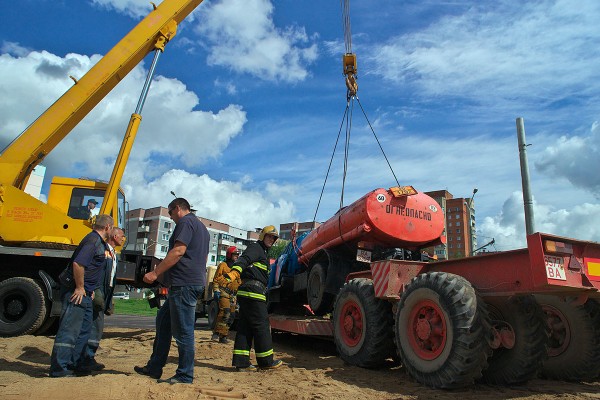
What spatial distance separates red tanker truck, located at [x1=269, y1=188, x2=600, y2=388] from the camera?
4.37 meters

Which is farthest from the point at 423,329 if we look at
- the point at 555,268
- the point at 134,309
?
the point at 134,309

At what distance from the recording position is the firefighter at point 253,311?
5719 millimetres

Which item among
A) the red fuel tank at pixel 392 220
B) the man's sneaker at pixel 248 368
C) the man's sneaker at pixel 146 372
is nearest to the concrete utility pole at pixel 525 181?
the red fuel tank at pixel 392 220

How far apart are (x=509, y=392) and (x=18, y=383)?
4624mm

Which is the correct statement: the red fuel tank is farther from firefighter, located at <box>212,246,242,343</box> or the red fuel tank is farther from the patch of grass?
the patch of grass

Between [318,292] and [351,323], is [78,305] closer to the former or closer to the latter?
[351,323]

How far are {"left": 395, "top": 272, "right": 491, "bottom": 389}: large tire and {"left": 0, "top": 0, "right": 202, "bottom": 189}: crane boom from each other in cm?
742

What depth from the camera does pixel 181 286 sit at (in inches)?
172

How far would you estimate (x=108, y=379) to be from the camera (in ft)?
12.7

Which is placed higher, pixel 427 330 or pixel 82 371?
pixel 427 330

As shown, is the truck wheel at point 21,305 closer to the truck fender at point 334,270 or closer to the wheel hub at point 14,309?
the wheel hub at point 14,309

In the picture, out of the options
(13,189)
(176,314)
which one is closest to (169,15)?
(13,189)

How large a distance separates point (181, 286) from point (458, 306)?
2.72 metres

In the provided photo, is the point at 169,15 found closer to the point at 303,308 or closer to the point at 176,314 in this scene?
the point at 303,308
